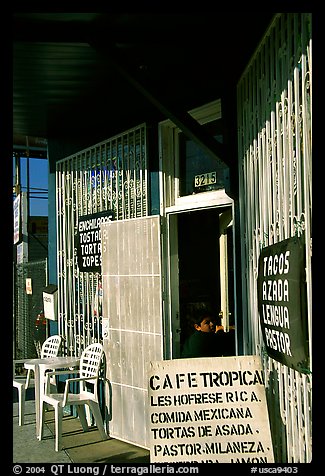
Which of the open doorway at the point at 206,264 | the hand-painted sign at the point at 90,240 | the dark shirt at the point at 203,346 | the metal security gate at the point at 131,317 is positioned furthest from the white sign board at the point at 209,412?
the hand-painted sign at the point at 90,240

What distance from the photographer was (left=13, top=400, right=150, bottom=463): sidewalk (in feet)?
20.1

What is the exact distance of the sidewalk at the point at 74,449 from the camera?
6.13m

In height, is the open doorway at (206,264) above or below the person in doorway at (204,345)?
above

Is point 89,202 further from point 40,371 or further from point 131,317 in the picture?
point 40,371

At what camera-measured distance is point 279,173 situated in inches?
154

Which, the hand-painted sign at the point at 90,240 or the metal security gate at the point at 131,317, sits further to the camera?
the hand-painted sign at the point at 90,240

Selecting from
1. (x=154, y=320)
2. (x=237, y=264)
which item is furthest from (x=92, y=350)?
(x=237, y=264)

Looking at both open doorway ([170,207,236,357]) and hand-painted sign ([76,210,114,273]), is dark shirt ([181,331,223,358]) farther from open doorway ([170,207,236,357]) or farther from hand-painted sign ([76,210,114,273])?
hand-painted sign ([76,210,114,273])

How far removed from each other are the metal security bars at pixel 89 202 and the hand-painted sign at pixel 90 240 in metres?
0.08

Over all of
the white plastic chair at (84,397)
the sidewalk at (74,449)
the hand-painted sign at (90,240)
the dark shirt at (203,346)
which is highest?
the hand-painted sign at (90,240)

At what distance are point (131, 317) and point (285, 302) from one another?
3272 mm

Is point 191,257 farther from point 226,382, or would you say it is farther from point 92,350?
point 226,382

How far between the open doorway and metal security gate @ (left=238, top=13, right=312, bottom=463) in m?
2.27

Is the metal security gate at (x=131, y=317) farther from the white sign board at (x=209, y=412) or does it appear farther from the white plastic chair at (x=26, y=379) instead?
the white sign board at (x=209, y=412)
